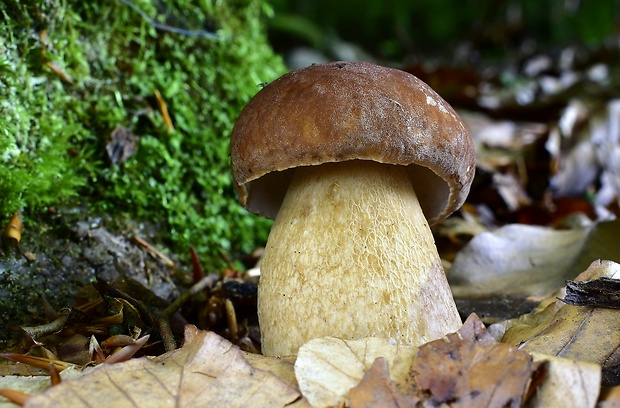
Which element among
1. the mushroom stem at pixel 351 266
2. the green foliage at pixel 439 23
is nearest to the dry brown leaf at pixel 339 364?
the mushroom stem at pixel 351 266

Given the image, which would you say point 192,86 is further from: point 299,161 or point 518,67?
point 518,67

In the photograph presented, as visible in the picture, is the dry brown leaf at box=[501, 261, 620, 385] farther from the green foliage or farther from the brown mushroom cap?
the green foliage

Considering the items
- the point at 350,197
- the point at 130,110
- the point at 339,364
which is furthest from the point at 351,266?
the point at 130,110

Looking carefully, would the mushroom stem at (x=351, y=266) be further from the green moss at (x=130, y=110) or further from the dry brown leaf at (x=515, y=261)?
the green moss at (x=130, y=110)

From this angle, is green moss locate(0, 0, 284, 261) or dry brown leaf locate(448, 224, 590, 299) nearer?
green moss locate(0, 0, 284, 261)

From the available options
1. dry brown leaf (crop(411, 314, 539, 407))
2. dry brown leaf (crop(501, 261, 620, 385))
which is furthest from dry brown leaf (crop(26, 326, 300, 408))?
dry brown leaf (crop(501, 261, 620, 385))
